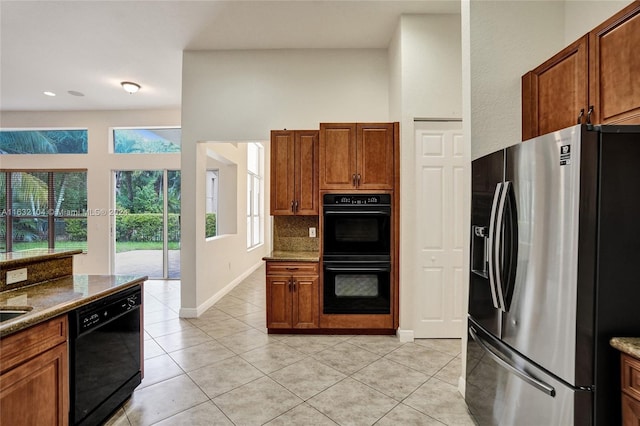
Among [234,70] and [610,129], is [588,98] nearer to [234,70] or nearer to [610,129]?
[610,129]

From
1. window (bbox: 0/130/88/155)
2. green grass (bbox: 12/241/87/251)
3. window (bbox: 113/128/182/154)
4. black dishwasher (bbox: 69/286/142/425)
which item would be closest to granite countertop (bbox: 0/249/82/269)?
black dishwasher (bbox: 69/286/142/425)

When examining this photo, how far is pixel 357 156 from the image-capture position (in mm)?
3527

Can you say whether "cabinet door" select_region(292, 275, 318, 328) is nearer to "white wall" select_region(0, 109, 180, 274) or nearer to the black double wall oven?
the black double wall oven

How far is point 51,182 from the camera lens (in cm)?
644

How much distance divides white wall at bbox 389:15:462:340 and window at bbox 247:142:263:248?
4421 millimetres

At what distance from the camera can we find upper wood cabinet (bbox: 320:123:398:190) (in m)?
3.51

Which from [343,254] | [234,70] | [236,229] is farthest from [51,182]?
[343,254]

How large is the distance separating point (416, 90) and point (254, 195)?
5269mm

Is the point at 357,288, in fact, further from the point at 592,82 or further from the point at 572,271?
the point at 592,82

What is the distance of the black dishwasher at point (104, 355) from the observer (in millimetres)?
1795

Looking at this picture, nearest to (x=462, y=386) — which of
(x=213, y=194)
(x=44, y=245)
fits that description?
(x=213, y=194)

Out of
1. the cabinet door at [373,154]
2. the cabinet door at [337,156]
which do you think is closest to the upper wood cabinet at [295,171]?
the cabinet door at [337,156]

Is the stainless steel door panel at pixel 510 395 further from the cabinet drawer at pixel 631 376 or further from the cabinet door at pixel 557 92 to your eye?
the cabinet door at pixel 557 92

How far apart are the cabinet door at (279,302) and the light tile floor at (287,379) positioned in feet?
0.60
